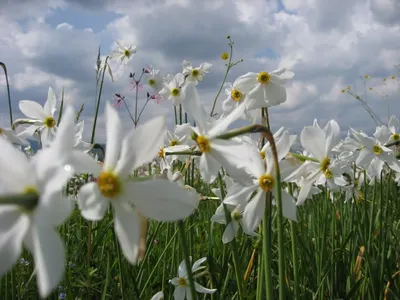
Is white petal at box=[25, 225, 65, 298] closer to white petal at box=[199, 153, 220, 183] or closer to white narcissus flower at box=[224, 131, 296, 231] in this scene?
white petal at box=[199, 153, 220, 183]

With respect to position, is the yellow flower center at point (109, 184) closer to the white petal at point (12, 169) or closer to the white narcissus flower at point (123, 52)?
the white petal at point (12, 169)

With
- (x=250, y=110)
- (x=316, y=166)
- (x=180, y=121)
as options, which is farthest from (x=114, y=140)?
(x=180, y=121)

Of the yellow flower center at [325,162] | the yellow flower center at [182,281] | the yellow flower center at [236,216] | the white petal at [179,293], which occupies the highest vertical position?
the yellow flower center at [325,162]

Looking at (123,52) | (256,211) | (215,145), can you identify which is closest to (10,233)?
(215,145)

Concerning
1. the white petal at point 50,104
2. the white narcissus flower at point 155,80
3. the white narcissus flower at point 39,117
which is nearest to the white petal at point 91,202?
the white narcissus flower at point 39,117

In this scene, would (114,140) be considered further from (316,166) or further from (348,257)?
(348,257)

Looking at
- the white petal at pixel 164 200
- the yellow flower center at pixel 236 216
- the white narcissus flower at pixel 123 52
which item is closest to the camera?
the white petal at pixel 164 200
